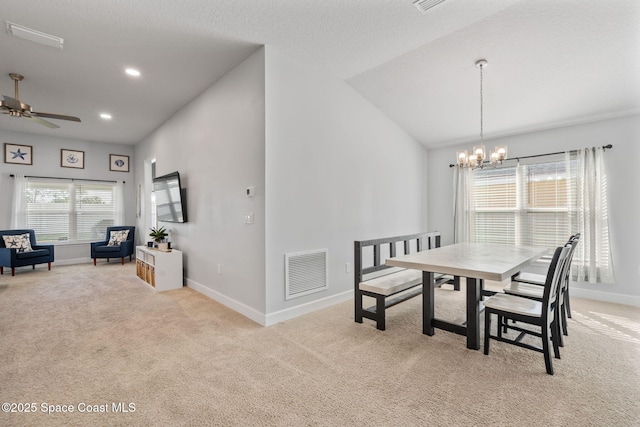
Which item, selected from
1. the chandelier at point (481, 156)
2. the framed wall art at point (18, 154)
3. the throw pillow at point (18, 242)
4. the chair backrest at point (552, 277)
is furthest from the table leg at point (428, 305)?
the framed wall art at point (18, 154)

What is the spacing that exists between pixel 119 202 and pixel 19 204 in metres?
1.75

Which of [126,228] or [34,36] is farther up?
[34,36]

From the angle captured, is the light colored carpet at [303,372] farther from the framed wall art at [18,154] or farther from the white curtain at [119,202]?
the framed wall art at [18,154]

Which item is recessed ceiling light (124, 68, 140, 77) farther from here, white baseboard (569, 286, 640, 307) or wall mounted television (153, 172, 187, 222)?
white baseboard (569, 286, 640, 307)

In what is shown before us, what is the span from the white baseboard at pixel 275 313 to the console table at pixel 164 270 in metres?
0.57

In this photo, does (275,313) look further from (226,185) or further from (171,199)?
(171,199)

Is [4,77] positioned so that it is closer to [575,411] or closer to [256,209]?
[256,209]

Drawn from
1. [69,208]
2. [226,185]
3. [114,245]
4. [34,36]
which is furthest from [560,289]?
[69,208]

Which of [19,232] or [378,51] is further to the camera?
[19,232]

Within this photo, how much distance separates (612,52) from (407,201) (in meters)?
2.95

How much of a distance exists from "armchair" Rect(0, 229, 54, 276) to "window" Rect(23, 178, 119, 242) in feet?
1.57

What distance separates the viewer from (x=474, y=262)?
2.58m

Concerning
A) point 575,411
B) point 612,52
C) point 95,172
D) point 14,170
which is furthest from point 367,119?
point 14,170

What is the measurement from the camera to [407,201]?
5137mm
